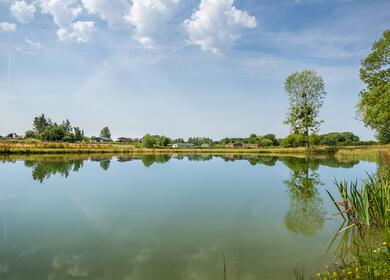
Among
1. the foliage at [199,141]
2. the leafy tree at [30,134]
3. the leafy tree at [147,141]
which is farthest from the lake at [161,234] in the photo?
the foliage at [199,141]

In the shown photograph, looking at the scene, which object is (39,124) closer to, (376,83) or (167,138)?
(167,138)

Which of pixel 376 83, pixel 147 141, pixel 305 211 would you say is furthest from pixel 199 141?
pixel 305 211

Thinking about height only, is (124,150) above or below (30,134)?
below

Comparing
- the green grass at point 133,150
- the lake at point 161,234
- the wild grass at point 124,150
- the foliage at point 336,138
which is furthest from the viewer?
the foliage at point 336,138

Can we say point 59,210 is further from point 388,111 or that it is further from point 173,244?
point 388,111

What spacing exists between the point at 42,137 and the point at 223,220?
3828 inches

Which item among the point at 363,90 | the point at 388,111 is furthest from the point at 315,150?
the point at 388,111

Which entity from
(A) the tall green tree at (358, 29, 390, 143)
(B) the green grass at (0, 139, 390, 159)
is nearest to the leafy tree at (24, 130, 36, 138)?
(B) the green grass at (0, 139, 390, 159)

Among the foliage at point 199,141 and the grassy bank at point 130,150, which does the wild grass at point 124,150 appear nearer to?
the grassy bank at point 130,150

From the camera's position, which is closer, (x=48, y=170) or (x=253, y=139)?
(x=48, y=170)

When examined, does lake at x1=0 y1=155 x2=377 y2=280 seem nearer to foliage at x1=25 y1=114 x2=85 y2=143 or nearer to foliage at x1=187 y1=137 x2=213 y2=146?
foliage at x1=25 y1=114 x2=85 y2=143

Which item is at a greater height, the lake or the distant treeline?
the distant treeline

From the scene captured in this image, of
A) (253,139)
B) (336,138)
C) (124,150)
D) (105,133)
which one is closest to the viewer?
(124,150)

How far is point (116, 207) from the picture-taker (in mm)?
8695
